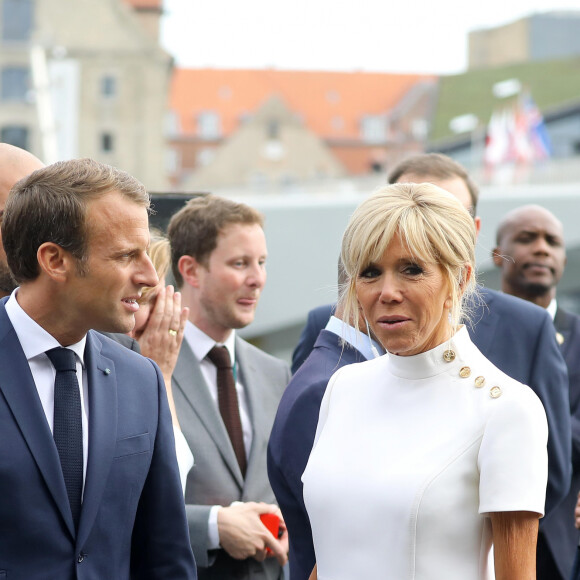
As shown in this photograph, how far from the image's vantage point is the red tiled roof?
80.4 m

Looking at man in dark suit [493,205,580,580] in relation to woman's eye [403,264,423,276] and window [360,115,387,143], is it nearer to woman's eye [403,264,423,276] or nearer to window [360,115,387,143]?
woman's eye [403,264,423,276]

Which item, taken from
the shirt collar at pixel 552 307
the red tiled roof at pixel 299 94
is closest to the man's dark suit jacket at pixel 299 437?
the shirt collar at pixel 552 307

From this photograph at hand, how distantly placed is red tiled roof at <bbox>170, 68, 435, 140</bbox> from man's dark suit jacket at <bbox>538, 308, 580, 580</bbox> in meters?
75.7

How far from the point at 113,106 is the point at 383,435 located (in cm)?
5795

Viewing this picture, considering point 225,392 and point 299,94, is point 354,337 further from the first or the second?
point 299,94

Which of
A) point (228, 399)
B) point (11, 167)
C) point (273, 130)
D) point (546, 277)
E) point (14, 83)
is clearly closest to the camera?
point (11, 167)

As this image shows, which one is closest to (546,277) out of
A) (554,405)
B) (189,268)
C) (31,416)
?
(554,405)

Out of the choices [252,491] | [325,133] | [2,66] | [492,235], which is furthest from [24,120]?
[252,491]

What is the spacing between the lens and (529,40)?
8175 centimetres

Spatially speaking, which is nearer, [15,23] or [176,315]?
[176,315]

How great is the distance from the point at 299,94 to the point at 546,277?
7831 centimetres

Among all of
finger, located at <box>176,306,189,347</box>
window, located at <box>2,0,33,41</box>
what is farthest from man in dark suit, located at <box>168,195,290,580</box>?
window, located at <box>2,0,33,41</box>

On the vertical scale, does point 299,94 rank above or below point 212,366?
above

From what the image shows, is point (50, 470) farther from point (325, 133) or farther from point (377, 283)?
point (325, 133)
